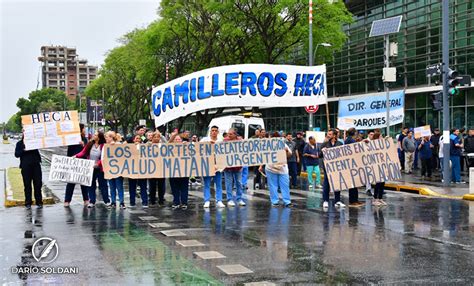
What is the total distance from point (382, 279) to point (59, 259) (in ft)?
13.8

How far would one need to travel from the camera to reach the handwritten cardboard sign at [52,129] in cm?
1374

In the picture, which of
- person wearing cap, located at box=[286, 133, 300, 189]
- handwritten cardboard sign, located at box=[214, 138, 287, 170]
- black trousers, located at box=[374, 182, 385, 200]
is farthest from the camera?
person wearing cap, located at box=[286, 133, 300, 189]

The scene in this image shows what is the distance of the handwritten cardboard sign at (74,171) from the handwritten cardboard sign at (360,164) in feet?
18.2

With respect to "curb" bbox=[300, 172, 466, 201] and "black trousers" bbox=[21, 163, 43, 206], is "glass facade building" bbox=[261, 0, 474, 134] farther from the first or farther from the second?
"black trousers" bbox=[21, 163, 43, 206]

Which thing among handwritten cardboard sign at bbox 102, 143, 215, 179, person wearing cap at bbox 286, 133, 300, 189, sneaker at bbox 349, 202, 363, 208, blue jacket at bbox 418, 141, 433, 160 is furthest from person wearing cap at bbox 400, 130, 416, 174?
handwritten cardboard sign at bbox 102, 143, 215, 179

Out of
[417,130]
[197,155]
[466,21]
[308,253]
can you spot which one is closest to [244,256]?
[308,253]

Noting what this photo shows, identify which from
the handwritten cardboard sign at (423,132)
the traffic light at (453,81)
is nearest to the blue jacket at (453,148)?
the traffic light at (453,81)

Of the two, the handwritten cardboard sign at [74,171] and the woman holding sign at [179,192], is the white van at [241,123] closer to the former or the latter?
the woman holding sign at [179,192]

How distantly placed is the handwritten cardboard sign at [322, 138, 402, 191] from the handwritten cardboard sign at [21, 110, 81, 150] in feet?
20.1

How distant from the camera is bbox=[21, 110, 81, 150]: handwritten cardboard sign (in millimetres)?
13742

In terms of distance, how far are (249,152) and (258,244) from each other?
5463 mm

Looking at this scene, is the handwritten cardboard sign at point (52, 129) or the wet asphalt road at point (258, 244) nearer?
the wet asphalt road at point (258, 244)

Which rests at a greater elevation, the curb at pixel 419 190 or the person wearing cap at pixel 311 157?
the person wearing cap at pixel 311 157

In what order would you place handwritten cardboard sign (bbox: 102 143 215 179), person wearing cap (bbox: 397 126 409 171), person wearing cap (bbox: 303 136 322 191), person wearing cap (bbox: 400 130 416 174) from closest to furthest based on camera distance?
handwritten cardboard sign (bbox: 102 143 215 179) → person wearing cap (bbox: 303 136 322 191) → person wearing cap (bbox: 400 130 416 174) → person wearing cap (bbox: 397 126 409 171)
